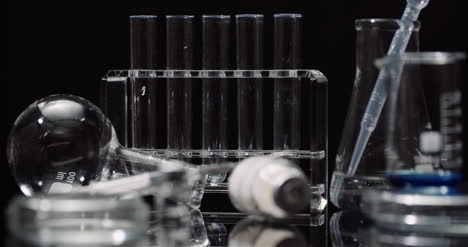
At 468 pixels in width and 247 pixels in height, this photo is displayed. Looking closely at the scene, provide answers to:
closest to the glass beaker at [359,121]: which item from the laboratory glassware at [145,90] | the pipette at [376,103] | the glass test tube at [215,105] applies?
the pipette at [376,103]

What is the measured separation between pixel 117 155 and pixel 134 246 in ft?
1.74

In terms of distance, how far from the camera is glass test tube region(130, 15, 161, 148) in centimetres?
220

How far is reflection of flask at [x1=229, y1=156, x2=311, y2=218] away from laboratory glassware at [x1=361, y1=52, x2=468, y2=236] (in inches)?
5.4

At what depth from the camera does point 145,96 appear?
221 cm

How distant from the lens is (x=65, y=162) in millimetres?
2006

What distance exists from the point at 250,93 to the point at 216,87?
79 mm

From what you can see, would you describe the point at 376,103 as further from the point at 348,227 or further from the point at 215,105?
the point at 215,105

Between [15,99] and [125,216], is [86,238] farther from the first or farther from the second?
[15,99]

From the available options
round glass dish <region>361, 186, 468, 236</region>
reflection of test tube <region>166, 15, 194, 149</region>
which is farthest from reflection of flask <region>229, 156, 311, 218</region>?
reflection of test tube <region>166, 15, 194, 149</region>

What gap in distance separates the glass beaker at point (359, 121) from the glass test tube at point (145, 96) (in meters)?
0.45

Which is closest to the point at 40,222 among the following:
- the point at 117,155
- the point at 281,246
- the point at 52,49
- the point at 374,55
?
the point at 281,246

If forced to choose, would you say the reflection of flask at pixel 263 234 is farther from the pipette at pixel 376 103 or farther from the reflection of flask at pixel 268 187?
the pipette at pixel 376 103

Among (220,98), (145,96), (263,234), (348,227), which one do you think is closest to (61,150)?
(145,96)

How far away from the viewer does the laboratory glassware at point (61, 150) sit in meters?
2.00
